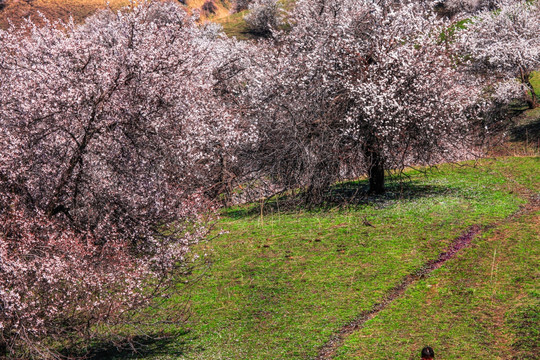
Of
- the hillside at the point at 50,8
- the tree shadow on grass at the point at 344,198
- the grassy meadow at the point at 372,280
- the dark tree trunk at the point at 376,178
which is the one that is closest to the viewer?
the grassy meadow at the point at 372,280

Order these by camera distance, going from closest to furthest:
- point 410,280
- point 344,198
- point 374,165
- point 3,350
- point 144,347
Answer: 1. point 3,350
2. point 144,347
3. point 410,280
4. point 374,165
5. point 344,198

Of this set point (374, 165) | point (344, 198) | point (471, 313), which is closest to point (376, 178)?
point (374, 165)

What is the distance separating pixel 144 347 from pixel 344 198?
1129 cm

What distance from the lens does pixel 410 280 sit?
1419 cm

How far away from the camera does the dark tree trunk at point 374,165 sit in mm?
20016

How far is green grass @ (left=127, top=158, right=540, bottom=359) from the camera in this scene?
12062 mm

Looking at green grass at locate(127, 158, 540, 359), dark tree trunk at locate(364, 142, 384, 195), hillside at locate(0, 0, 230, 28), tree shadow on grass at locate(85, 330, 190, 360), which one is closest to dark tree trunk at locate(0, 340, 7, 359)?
tree shadow on grass at locate(85, 330, 190, 360)

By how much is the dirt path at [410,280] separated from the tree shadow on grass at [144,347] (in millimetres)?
3276

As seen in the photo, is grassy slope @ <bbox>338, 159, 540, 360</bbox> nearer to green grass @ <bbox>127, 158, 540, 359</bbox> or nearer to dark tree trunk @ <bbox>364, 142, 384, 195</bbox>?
green grass @ <bbox>127, 158, 540, 359</bbox>

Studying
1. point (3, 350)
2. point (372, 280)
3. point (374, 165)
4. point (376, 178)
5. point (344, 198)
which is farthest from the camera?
point (376, 178)

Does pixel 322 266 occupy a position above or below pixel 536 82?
below

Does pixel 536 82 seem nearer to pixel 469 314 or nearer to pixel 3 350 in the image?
pixel 469 314

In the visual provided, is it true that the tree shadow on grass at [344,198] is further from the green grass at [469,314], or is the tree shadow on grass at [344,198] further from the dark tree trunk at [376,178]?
the green grass at [469,314]

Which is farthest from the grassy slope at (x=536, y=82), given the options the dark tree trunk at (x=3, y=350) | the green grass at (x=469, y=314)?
the dark tree trunk at (x=3, y=350)
